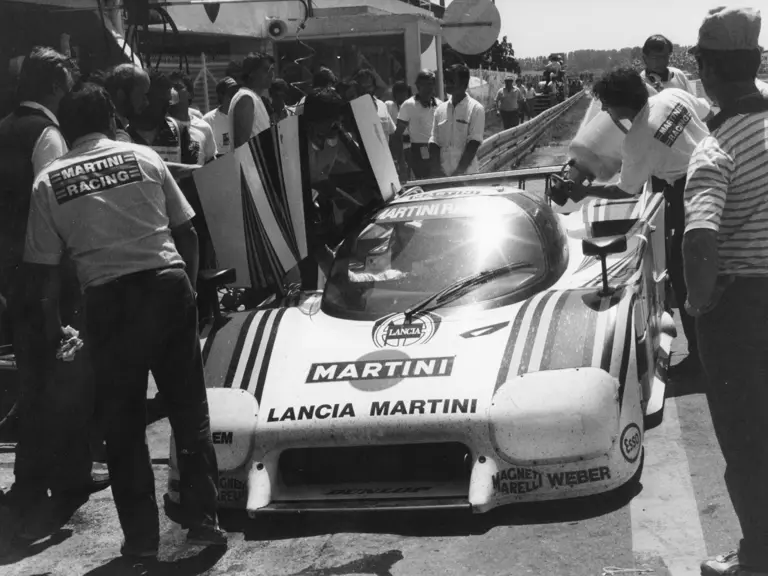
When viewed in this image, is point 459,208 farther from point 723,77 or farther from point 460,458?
point 723,77

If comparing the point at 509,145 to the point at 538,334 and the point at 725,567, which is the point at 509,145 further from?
the point at 725,567

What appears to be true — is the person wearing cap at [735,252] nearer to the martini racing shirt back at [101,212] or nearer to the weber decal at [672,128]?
the martini racing shirt back at [101,212]

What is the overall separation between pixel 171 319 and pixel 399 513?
47.4 inches

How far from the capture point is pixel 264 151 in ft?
19.8

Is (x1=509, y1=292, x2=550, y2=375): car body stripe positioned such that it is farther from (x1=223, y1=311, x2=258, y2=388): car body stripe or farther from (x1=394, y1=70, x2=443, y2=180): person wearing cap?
(x1=394, y1=70, x2=443, y2=180): person wearing cap

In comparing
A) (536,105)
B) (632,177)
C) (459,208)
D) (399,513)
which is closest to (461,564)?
(399,513)

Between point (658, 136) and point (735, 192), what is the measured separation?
3.22 metres

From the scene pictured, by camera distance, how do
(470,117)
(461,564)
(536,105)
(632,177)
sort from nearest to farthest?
(461,564) < (632,177) < (470,117) < (536,105)

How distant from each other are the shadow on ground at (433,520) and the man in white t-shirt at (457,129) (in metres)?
6.23

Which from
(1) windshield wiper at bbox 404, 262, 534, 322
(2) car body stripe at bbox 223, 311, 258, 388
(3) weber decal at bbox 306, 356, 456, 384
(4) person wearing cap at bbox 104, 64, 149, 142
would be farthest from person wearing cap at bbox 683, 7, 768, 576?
(4) person wearing cap at bbox 104, 64, 149, 142

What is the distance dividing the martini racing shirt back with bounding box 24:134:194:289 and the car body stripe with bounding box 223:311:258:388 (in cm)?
89

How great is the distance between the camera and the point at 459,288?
5410 millimetres

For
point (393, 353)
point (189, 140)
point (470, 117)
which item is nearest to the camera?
point (393, 353)

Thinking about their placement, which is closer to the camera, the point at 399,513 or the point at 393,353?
the point at 399,513
